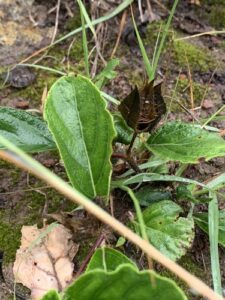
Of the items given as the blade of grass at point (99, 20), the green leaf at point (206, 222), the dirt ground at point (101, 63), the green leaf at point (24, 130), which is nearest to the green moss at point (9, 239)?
the dirt ground at point (101, 63)

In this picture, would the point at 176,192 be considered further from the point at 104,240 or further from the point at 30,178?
the point at 30,178

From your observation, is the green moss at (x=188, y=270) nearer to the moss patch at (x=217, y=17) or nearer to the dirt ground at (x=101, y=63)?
the dirt ground at (x=101, y=63)

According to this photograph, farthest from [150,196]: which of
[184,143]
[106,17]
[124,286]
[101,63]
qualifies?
[106,17]

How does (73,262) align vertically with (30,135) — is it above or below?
below

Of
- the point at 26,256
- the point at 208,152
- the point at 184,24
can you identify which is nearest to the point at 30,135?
the point at 26,256

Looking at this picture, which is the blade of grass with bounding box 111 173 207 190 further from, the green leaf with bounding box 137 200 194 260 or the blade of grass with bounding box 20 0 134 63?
the blade of grass with bounding box 20 0 134 63
